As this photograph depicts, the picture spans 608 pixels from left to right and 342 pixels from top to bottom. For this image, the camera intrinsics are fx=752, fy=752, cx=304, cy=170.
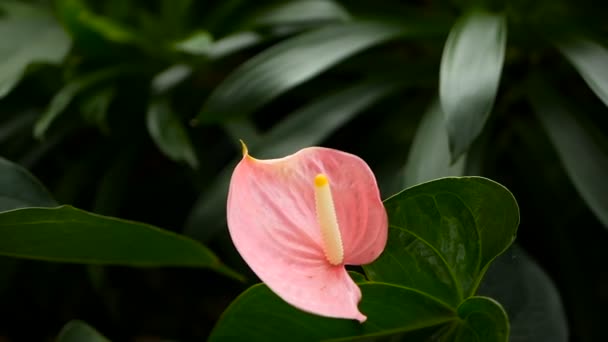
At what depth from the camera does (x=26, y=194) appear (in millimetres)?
556

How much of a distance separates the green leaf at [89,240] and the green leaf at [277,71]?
0.58 ft

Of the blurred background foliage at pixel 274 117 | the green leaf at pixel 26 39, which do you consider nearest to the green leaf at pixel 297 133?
the blurred background foliage at pixel 274 117

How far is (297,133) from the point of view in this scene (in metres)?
0.74

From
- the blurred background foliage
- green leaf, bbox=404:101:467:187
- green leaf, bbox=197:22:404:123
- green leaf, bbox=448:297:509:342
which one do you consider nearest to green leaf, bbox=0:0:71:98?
the blurred background foliage

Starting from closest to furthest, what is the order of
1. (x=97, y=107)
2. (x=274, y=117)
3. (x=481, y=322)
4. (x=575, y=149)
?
(x=481, y=322) < (x=575, y=149) < (x=97, y=107) < (x=274, y=117)

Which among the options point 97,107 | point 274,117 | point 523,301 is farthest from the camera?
point 274,117

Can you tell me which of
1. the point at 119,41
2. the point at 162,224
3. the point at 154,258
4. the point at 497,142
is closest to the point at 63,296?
the point at 162,224

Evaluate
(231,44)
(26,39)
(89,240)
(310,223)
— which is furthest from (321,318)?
(26,39)

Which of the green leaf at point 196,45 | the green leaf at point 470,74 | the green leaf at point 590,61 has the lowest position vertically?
the green leaf at point 196,45

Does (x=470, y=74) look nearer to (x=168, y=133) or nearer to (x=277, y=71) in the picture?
(x=277, y=71)

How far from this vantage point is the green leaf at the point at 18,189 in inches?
21.6

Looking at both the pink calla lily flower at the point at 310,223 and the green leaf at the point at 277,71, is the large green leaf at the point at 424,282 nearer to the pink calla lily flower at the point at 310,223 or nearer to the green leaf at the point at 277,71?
the pink calla lily flower at the point at 310,223

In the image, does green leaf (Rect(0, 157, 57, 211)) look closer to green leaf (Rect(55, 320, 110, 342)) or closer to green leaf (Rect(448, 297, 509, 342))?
green leaf (Rect(55, 320, 110, 342))

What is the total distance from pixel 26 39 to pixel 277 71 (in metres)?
0.32
